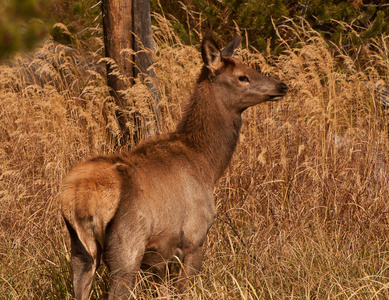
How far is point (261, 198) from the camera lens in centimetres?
Result: 531

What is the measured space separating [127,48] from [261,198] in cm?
238

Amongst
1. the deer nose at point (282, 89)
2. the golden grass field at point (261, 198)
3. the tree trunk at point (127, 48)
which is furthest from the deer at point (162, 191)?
the tree trunk at point (127, 48)

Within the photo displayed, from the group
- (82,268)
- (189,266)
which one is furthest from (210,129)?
(82,268)

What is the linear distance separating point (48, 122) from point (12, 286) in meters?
2.82

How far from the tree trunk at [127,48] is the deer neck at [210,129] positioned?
1625 millimetres

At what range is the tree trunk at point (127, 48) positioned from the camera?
5980 mm

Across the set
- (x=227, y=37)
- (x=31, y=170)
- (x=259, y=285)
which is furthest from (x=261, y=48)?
(x=259, y=285)

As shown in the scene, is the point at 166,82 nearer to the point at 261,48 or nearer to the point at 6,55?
the point at 261,48

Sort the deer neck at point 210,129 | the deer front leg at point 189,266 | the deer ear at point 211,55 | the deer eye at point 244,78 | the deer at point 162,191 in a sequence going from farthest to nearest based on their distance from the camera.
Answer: the deer eye at point 244,78 < the deer ear at point 211,55 < the deer neck at point 210,129 < the deer front leg at point 189,266 < the deer at point 162,191

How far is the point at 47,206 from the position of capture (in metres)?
5.21

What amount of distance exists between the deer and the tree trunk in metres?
1.68

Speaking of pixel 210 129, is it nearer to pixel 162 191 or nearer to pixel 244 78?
pixel 244 78

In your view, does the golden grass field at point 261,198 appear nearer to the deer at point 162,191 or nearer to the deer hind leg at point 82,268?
the deer at point 162,191

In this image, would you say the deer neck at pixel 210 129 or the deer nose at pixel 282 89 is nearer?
the deer neck at pixel 210 129
